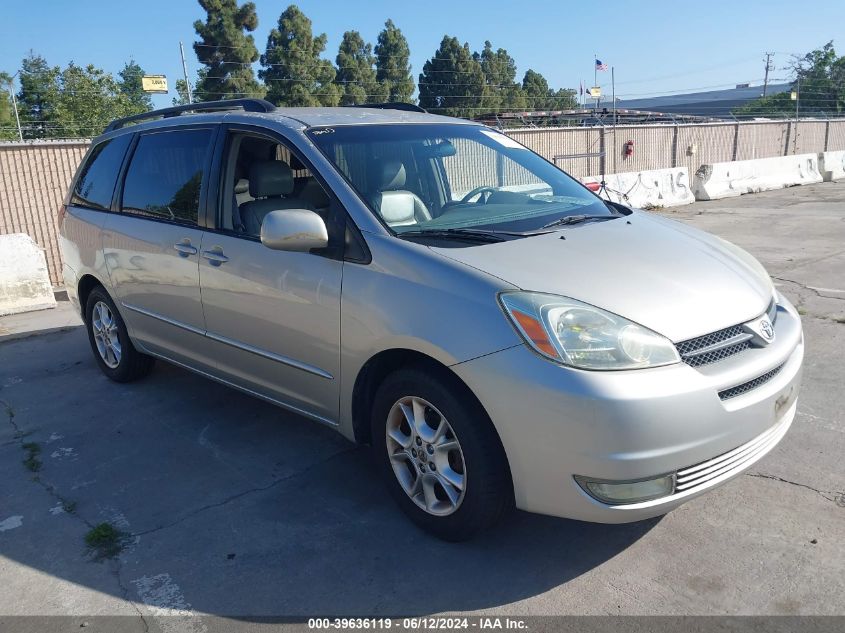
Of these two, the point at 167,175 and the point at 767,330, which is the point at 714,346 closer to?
the point at 767,330

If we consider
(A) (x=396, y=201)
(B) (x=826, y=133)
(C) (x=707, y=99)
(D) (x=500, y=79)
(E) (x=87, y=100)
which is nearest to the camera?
(A) (x=396, y=201)

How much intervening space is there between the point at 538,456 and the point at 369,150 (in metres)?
1.94

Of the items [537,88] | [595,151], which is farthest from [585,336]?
[537,88]

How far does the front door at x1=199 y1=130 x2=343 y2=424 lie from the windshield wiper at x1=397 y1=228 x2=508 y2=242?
15.3 inches

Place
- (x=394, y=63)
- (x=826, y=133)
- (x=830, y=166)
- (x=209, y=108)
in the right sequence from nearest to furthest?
1. (x=209, y=108)
2. (x=830, y=166)
3. (x=826, y=133)
4. (x=394, y=63)

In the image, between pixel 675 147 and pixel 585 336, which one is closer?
pixel 585 336

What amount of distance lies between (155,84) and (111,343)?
1744 centimetres

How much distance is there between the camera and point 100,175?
5395 mm

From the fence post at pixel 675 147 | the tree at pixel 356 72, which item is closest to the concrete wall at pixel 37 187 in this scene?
the fence post at pixel 675 147

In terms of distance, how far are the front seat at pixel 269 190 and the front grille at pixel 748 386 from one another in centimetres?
243

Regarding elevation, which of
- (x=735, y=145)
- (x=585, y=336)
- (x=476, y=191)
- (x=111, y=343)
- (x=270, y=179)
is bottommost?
(x=111, y=343)

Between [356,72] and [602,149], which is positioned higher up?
[356,72]

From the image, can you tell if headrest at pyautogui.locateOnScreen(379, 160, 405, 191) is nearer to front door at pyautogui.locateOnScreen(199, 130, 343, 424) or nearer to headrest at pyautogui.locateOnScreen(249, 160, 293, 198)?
front door at pyautogui.locateOnScreen(199, 130, 343, 424)

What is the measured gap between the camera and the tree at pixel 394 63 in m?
50.5
